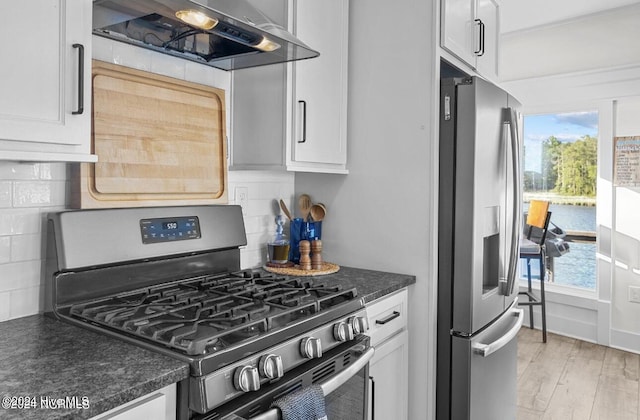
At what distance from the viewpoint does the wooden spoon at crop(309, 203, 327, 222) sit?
228 cm

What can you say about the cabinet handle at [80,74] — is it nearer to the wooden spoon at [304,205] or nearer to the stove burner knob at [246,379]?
the stove burner knob at [246,379]

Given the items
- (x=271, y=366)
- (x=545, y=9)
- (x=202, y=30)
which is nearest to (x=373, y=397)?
(x=271, y=366)

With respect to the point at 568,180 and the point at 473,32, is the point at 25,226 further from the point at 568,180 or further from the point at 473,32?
the point at 568,180

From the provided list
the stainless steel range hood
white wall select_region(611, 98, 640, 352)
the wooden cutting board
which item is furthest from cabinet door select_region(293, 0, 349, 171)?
white wall select_region(611, 98, 640, 352)

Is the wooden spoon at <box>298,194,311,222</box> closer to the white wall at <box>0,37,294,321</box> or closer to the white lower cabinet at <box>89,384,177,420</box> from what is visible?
the white wall at <box>0,37,294,321</box>

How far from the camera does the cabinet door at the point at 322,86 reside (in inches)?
75.9

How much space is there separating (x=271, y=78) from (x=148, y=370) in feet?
4.18

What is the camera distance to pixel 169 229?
1741 mm

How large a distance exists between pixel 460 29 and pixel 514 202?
84cm

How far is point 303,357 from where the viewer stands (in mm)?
1339

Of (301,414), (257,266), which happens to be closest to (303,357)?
(301,414)

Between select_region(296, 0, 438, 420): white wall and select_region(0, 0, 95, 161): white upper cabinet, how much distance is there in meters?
1.24

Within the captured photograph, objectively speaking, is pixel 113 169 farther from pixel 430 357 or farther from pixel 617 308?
pixel 617 308

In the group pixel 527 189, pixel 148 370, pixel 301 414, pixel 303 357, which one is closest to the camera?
pixel 148 370
